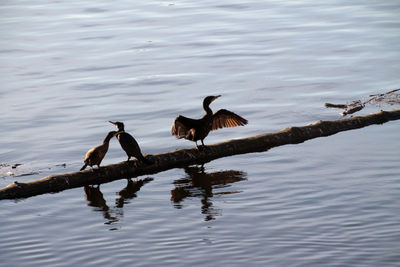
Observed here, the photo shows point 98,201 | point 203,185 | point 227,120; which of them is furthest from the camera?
point 227,120

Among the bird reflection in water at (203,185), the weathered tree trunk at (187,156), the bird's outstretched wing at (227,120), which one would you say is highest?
the bird's outstretched wing at (227,120)

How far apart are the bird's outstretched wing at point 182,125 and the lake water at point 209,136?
597 mm

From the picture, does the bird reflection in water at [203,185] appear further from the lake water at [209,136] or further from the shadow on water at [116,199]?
the shadow on water at [116,199]

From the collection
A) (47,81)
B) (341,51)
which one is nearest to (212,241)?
(47,81)

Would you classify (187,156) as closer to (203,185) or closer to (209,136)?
(203,185)

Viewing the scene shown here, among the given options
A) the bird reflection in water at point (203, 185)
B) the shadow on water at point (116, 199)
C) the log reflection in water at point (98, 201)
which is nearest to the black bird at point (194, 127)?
the bird reflection in water at point (203, 185)

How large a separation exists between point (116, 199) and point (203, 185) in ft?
4.13

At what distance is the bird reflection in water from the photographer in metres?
9.92

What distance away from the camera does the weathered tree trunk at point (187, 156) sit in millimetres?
9961

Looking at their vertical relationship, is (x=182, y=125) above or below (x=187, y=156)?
above

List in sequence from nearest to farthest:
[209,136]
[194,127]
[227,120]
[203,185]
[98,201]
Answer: [98,201]
[203,185]
[194,127]
[227,120]
[209,136]

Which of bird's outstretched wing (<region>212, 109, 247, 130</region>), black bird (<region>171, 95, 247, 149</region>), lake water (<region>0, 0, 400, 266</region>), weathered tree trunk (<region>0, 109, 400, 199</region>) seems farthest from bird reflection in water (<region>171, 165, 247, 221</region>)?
bird's outstretched wing (<region>212, 109, 247, 130</region>)

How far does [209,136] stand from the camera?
12.9 meters

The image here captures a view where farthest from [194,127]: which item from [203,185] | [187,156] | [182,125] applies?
[203,185]
